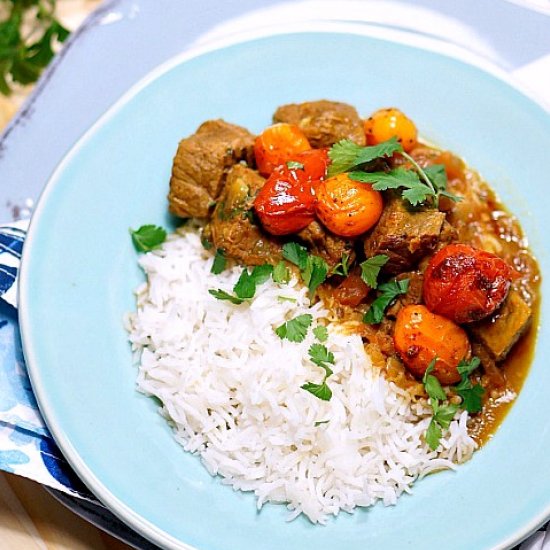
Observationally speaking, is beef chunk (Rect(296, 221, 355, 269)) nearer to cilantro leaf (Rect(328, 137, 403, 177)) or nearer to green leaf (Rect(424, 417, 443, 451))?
cilantro leaf (Rect(328, 137, 403, 177))

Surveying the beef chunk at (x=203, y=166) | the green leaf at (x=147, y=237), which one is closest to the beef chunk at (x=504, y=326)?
the beef chunk at (x=203, y=166)

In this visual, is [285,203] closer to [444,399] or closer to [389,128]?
[389,128]

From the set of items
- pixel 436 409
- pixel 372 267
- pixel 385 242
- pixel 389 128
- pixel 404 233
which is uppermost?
pixel 389 128

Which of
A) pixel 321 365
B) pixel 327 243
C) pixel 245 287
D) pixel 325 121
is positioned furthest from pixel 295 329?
pixel 325 121

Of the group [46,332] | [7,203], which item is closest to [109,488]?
[46,332]

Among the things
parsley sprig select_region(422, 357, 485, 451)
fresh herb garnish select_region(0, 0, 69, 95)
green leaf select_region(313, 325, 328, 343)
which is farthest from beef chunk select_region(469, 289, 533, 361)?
fresh herb garnish select_region(0, 0, 69, 95)

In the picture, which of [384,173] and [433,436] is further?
[384,173]

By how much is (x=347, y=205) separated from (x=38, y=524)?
8.18 ft

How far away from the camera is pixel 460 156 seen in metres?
5.31

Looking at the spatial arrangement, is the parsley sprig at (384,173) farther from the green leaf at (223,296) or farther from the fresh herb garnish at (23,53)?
the fresh herb garnish at (23,53)

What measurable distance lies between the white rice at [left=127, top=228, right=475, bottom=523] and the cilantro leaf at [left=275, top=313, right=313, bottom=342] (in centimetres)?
7

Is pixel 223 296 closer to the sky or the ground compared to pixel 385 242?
closer to the ground

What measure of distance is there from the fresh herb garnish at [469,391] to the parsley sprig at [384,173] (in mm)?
925

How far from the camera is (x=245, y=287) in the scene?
4.72 m
